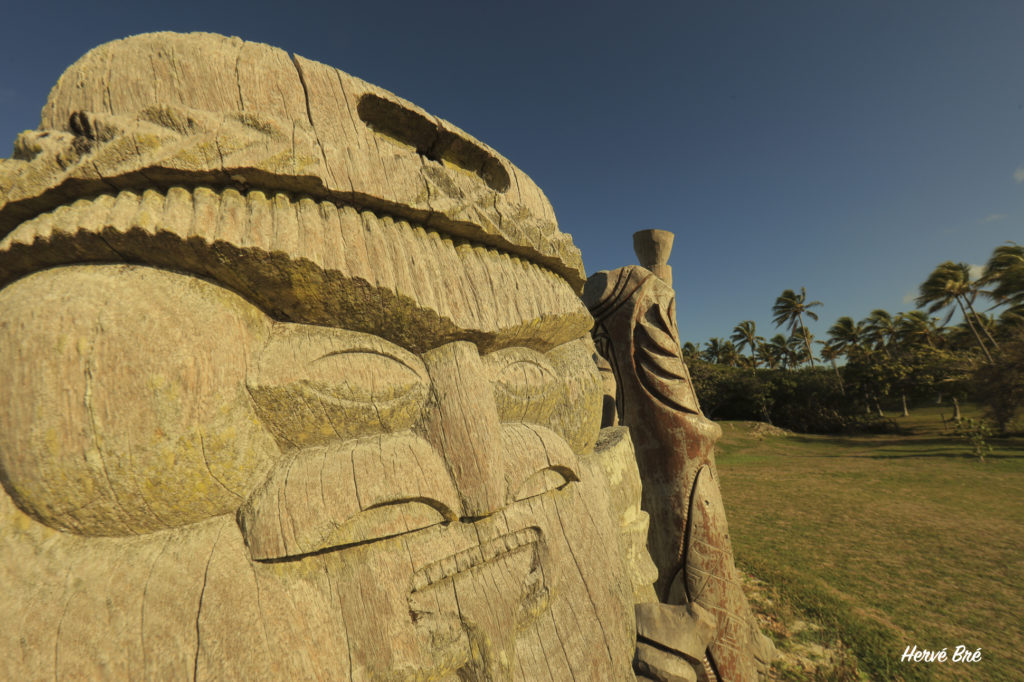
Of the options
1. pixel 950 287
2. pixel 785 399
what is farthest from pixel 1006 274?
pixel 785 399

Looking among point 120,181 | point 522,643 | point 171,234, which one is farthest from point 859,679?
point 120,181

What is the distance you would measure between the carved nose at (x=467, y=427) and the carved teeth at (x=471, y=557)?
0.13 meters

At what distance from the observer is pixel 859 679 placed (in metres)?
3.06

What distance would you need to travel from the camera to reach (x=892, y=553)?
542 centimetres

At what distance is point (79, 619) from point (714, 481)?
2823mm

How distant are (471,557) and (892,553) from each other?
23.1ft

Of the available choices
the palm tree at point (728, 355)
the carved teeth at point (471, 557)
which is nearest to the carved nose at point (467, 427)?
the carved teeth at point (471, 557)

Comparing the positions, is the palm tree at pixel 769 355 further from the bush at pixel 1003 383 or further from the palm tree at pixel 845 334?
the bush at pixel 1003 383

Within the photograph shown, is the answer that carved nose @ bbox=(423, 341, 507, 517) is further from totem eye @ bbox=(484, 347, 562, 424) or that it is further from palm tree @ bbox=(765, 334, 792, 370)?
palm tree @ bbox=(765, 334, 792, 370)

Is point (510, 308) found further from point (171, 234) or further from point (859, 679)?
point (859, 679)

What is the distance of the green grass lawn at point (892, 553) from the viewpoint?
11.5ft

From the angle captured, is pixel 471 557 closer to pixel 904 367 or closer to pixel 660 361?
pixel 660 361

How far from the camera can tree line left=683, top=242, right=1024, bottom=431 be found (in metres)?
14.5

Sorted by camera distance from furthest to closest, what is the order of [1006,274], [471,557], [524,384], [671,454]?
[1006,274] < [671,454] < [524,384] < [471,557]
